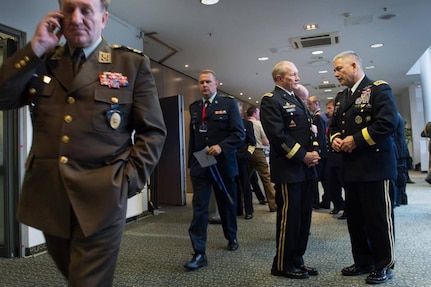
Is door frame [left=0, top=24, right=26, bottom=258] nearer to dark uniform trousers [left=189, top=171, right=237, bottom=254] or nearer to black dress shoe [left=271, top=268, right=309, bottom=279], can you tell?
dark uniform trousers [left=189, top=171, right=237, bottom=254]

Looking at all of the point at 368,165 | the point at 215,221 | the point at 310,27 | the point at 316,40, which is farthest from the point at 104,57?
the point at 316,40

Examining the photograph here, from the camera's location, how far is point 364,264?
2512 millimetres

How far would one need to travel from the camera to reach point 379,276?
234cm

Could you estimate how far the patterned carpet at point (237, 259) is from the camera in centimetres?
245

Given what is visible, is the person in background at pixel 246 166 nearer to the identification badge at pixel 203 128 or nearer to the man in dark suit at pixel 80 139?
the identification badge at pixel 203 128

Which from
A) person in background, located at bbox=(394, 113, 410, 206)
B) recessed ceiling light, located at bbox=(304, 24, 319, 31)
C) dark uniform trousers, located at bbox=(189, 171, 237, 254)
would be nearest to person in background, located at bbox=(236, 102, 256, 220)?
dark uniform trousers, located at bbox=(189, 171, 237, 254)

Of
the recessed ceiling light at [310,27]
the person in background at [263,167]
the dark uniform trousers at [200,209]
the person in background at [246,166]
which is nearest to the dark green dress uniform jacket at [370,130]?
the dark uniform trousers at [200,209]

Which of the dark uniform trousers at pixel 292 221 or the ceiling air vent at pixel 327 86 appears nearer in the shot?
the dark uniform trousers at pixel 292 221

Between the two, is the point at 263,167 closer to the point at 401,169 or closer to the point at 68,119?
the point at 401,169

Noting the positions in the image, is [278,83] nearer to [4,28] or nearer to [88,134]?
[88,134]

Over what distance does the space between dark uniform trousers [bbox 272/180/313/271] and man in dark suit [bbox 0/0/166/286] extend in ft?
4.80

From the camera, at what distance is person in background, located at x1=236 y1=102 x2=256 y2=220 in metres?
4.74

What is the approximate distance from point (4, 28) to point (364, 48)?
6.26m

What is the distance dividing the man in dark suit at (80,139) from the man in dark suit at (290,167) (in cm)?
137
